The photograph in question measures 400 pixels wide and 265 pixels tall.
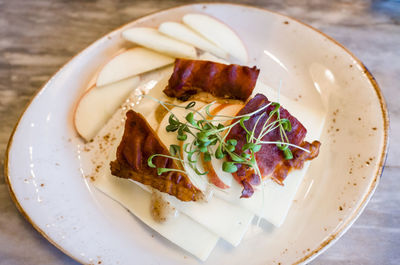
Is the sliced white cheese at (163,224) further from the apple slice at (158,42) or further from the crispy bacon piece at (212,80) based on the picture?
the apple slice at (158,42)

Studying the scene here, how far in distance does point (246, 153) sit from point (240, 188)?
220 millimetres

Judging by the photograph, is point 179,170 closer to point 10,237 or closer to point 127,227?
point 127,227

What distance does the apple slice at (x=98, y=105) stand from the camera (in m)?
2.27

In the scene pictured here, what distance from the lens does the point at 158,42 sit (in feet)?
7.88

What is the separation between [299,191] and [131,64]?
1.53 meters

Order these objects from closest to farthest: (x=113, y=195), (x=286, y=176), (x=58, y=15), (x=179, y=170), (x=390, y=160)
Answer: (x=179, y=170) < (x=286, y=176) < (x=113, y=195) < (x=390, y=160) < (x=58, y=15)

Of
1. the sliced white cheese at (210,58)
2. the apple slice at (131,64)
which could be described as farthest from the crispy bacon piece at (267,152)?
the apple slice at (131,64)

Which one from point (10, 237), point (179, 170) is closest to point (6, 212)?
point (10, 237)

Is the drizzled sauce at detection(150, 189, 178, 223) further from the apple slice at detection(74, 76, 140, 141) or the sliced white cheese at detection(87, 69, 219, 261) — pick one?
the apple slice at detection(74, 76, 140, 141)

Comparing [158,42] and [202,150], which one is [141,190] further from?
[158,42]

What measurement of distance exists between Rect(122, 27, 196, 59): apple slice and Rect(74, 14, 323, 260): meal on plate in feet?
0.56

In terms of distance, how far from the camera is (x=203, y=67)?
84.4 inches

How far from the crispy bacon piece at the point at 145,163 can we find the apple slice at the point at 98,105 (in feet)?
1.42

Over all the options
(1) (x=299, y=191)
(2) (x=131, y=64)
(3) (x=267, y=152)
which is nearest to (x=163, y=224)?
(3) (x=267, y=152)
